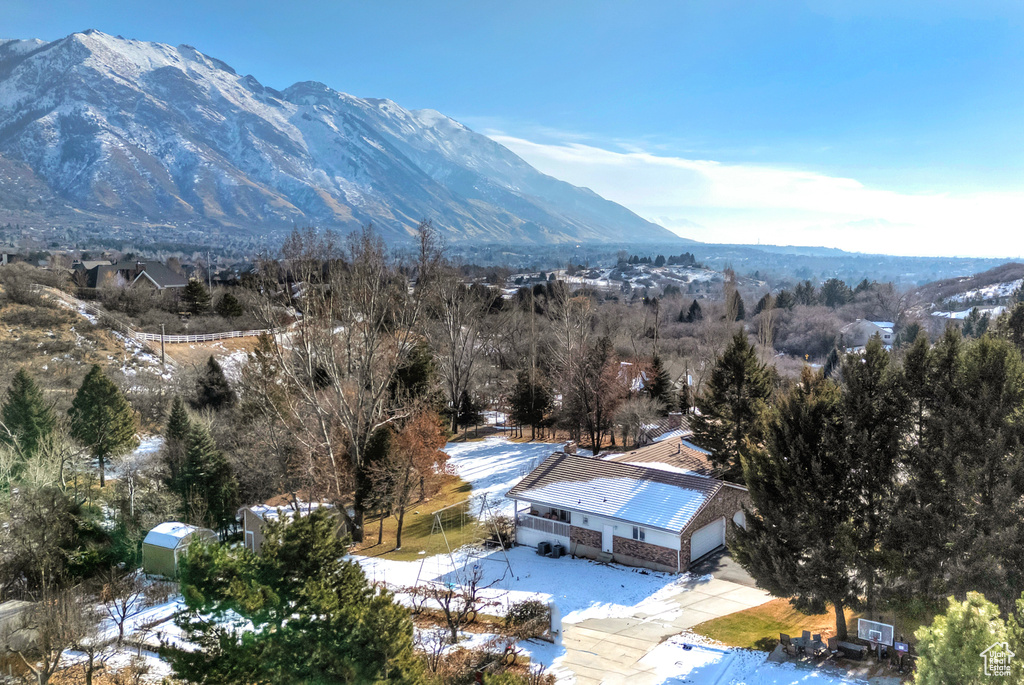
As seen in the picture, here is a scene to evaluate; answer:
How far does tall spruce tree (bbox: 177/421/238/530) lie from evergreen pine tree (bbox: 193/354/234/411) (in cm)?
1457

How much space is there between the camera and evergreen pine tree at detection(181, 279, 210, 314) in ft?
216

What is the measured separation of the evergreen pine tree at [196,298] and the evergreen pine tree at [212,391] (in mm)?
27488

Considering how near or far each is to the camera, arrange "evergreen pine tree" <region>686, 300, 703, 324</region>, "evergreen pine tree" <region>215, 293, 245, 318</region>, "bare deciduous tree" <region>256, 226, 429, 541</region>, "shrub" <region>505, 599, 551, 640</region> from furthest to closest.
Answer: "evergreen pine tree" <region>686, 300, 703, 324</region> → "evergreen pine tree" <region>215, 293, 245, 318</region> → "bare deciduous tree" <region>256, 226, 429, 541</region> → "shrub" <region>505, 599, 551, 640</region>

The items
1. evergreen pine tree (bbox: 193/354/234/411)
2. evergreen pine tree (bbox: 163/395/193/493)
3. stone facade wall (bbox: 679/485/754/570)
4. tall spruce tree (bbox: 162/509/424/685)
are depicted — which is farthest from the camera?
evergreen pine tree (bbox: 193/354/234/411)

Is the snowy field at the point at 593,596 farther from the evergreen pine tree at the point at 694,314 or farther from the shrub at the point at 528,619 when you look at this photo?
the evergreen pine tree at the point at 694,314

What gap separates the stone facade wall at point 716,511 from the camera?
76.0 feet

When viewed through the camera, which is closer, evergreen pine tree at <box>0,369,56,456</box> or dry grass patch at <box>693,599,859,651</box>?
dry grass patch at <box>693,599,859,651</box>

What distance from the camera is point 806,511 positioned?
1644 centimetres

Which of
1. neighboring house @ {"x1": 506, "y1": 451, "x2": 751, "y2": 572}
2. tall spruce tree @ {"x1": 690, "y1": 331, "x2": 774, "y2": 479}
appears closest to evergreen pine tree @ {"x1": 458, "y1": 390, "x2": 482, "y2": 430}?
neighboring house @ {"x1": 506, "y1": 451, "x2": 751, "y2": 572}

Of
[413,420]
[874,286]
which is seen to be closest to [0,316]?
[413,420]

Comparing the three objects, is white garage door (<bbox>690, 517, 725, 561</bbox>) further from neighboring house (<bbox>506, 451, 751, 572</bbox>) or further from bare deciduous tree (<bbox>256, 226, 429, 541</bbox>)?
bare deciduous tree (<bbox>256, 226, 429, 541</bbox>)

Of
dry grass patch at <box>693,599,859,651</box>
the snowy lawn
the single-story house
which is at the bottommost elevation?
the snowy lawn

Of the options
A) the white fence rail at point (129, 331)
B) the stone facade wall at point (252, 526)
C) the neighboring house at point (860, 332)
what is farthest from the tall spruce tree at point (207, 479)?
the neighboring house at point (860, 332)

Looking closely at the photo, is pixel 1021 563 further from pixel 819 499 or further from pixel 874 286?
pixel 874 286
